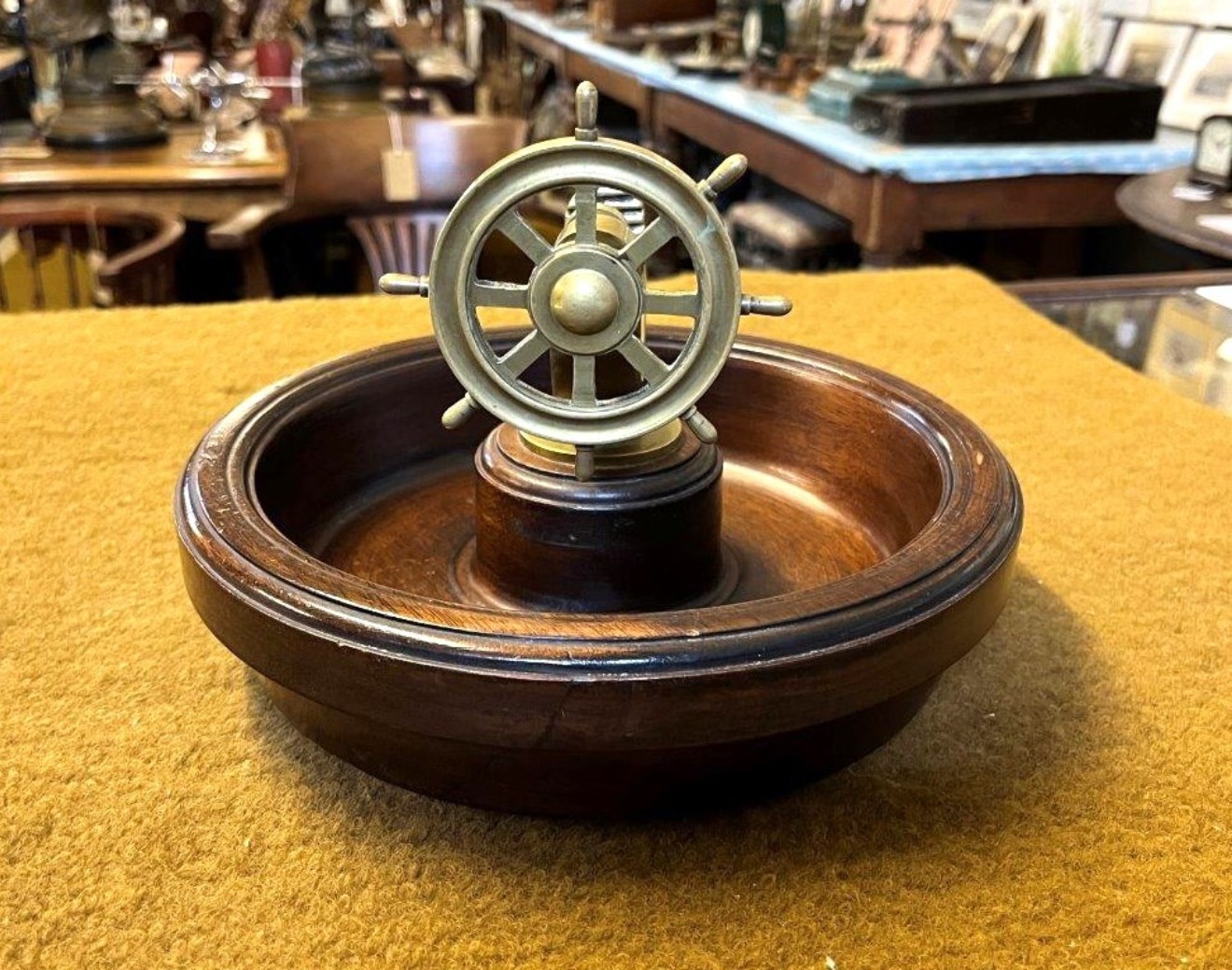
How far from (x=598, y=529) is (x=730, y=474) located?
25 cm

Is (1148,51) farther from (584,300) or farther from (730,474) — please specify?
(584,300)

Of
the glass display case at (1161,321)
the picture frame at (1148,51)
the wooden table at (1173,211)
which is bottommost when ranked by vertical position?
the glass display case at (1161,321)

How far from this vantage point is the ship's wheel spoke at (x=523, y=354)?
65 cm

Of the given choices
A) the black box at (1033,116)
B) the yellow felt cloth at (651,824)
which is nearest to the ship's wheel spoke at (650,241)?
the yellow felt cloth at (651,824)

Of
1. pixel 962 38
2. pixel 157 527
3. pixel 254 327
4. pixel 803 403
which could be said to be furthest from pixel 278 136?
pixel 803 403

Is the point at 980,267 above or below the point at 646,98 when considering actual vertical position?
below

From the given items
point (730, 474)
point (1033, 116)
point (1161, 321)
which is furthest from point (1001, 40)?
point (730, 474)

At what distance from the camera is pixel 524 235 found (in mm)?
636

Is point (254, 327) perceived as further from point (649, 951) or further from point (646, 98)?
point (646, 98)

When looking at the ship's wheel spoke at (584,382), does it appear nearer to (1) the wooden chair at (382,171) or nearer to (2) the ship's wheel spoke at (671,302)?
(2) the ship's wheel spoke at (671,302)

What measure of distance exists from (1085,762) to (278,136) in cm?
311

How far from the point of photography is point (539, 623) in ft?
1.73

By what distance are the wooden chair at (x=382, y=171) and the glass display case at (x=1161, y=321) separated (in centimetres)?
106

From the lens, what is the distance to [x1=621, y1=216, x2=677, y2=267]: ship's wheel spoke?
0.62 meters
